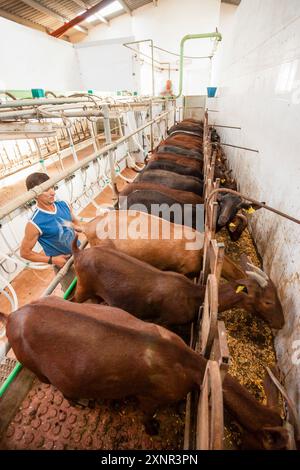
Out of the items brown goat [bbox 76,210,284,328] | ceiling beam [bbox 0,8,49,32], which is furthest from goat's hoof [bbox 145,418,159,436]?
ceiling beam [bbox 0,8,49,32]

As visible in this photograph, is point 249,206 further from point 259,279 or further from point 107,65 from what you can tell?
point 107,65

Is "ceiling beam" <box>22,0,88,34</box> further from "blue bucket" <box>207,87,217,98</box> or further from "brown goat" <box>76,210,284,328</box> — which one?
"brown goat" <box>76,210,284,328</box>

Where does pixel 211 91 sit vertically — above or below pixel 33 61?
below

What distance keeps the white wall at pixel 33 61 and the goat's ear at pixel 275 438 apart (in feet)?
31.6

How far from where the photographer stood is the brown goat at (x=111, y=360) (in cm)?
151

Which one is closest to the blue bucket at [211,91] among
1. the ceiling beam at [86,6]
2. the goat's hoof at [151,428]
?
the ceiling beam at [86,6]

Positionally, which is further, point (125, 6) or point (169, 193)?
point (125, 6)

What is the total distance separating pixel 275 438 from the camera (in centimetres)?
138

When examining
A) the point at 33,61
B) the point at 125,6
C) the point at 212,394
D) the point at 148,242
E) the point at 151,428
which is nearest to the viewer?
the point at 212,394

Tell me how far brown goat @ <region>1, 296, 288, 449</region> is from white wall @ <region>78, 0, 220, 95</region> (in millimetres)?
13641

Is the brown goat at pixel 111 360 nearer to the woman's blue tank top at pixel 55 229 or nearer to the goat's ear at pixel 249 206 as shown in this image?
the woman's blue tank top at pixel 55 229

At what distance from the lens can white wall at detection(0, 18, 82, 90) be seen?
7535 mm

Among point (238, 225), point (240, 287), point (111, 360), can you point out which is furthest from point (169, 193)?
point (111, 360)

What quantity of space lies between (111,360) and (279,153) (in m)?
2.64
